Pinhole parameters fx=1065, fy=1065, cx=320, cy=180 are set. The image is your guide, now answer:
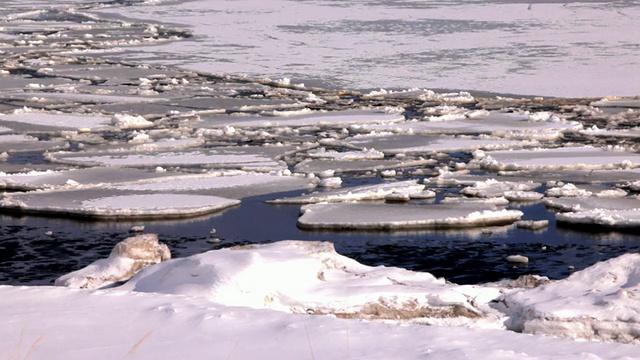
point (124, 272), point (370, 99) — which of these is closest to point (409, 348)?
point (124, 272)

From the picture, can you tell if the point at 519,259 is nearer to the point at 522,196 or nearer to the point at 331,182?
the point at 522,196

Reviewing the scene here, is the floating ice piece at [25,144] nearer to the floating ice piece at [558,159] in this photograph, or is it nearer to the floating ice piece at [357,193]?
the floating ice piece at [357,193]

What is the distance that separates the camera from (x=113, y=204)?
708 centimetres

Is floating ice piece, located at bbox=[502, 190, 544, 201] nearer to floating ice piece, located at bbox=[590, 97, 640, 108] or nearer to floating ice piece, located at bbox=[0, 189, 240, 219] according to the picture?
floating ice piece, located at bbox=[0, 189, 240, 219]

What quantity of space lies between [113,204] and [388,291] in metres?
3.30

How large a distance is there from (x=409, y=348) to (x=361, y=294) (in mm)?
973

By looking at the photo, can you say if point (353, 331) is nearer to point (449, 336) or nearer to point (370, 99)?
point (449, 336)

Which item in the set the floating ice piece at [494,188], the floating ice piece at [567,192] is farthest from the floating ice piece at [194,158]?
the floating ice piece at [567,192]

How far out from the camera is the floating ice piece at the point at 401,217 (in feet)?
21.5

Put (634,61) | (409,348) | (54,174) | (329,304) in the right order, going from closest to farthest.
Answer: (409,348), (329,304), (54,174), (634,61)

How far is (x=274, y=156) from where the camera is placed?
8.84m

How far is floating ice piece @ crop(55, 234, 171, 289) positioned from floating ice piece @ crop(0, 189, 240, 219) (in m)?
1.76

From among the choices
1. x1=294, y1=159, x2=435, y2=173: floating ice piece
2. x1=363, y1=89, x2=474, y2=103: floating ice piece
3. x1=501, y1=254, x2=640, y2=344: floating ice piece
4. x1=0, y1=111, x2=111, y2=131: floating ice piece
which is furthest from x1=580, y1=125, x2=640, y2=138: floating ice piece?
x1=501, y1=254, x2=640, y2=344: floating ice piece

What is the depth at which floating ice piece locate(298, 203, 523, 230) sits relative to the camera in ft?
21.5
